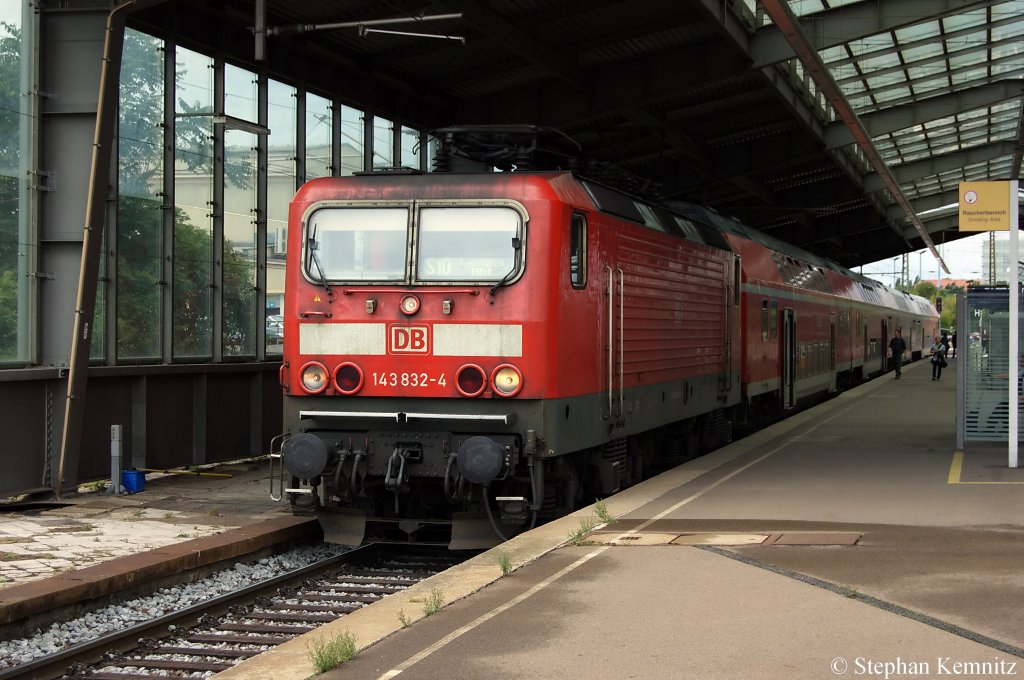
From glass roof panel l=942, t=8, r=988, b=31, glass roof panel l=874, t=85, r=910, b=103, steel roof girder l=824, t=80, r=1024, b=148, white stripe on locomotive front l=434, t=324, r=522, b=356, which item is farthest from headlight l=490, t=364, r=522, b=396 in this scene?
steel roof girder l=824, t=80, r=1024, b=148

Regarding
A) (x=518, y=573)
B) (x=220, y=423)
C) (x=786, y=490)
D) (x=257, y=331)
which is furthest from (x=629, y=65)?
(x=518, y=573)

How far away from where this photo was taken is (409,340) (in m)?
9.83

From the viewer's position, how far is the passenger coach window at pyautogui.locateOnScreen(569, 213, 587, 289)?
10055mm

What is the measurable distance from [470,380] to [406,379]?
570 mm

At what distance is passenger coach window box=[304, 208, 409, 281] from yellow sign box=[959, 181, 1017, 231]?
22.7 feet

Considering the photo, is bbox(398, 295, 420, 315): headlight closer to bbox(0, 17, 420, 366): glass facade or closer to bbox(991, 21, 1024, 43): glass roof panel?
bbox(0, 17, 420, 366): glass facade

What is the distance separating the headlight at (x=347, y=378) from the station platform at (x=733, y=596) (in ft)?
6.71

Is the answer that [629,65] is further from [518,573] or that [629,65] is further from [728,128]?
[518,573]

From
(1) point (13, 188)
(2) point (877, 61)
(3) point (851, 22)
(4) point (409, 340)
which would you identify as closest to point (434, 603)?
(4) point (409, 340)

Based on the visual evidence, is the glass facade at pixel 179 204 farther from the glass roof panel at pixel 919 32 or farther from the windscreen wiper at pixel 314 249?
the glass roof panel at pixel 919 32

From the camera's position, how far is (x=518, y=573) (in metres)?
7.68

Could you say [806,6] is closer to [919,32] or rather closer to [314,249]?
[919,32]

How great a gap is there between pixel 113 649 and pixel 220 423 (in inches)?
333

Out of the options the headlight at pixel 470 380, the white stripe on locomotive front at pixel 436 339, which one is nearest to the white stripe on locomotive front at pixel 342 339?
the white stripe on locomotive front at pixel 436 339
